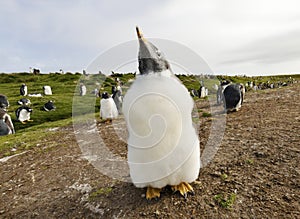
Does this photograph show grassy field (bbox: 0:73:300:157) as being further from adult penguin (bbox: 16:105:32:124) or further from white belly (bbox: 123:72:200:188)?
white belly (bbox: 123:72:200:188)

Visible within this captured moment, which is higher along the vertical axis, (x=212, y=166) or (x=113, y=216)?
(x=212, y=166)

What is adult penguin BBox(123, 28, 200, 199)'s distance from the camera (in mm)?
2988

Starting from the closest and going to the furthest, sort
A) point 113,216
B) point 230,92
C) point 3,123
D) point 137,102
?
point 137,102, point 113,216, point 230,92, point 3,123

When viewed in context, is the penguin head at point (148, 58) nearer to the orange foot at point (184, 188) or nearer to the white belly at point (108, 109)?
the orange foot at point (184, 188)

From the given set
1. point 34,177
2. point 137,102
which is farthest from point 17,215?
point 137,102

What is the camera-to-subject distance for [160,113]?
9.89 ft

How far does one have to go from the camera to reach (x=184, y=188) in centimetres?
368

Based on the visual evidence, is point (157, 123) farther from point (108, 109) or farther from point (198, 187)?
point (108, 109)

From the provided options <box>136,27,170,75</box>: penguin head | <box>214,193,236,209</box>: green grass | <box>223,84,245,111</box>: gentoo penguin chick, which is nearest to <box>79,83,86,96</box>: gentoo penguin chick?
<box>223,84,245,111</box>: gentoo penguin chick

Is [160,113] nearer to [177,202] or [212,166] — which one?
[177,202]

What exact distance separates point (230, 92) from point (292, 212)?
787cm

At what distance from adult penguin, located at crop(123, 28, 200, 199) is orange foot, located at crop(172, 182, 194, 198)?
26 centimetres

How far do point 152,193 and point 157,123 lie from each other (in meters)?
1.34

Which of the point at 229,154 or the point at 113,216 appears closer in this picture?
the point at 113,216
